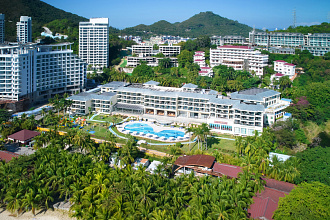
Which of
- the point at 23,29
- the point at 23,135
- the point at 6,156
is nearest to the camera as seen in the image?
the point at 6,156

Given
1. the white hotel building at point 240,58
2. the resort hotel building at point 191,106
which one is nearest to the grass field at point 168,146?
the resort hotel building at point 191,106

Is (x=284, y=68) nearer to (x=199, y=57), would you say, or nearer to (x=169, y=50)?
(x=199, y=57)

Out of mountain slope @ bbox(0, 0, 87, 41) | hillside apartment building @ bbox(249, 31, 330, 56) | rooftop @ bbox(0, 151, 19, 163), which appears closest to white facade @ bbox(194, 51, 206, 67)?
hillside apartment building @ bbox(249, 31, 330, 56)

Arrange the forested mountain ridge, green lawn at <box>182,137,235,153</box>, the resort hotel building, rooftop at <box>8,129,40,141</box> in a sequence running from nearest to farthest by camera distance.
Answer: green lawn at <box>182,137,235,153</box>, rooftop at <box>8,129,40,141</box>, the resort hotel building, the forested mountain ridge

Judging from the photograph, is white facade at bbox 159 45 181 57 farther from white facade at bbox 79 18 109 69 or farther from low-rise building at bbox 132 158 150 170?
low-rise building at bbox 132 158 150 170

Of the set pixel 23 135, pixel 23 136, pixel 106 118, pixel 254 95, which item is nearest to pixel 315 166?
pixel 254 95

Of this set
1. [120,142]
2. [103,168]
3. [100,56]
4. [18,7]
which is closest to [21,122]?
[120,142]
